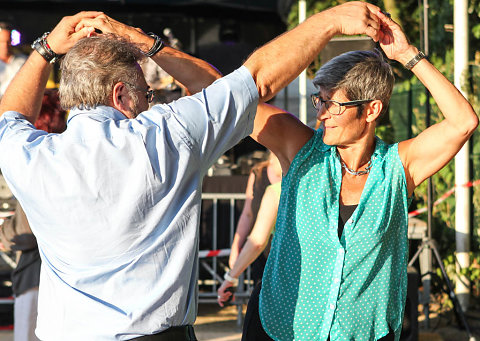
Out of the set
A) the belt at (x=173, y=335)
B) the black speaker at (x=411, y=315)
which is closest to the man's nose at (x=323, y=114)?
the belt at (x=173, y=335)

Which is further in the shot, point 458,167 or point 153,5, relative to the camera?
point 153,5

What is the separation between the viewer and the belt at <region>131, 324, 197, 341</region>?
6.26 ft

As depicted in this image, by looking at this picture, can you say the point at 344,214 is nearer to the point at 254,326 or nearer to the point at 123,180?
the point at 254,326

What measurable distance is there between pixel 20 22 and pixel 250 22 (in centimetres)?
379

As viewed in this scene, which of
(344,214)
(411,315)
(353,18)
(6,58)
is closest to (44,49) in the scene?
(353,18)

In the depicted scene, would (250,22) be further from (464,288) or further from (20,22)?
(464,288)

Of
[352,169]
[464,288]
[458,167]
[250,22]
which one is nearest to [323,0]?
[250,22]

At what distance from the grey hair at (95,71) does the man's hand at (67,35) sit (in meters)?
0.15

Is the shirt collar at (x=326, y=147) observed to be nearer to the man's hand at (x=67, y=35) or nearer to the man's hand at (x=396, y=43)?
the man's hand at (x=396, y=43)

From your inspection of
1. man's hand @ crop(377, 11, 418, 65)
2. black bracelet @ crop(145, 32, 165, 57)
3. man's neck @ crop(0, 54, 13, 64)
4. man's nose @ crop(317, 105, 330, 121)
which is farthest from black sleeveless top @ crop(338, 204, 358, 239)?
man's neck @ crop(0, 54, 13, 64)

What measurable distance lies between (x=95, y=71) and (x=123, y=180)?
323 millimetres

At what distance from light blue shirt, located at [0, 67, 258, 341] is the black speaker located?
132 inches

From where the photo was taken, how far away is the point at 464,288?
627cm

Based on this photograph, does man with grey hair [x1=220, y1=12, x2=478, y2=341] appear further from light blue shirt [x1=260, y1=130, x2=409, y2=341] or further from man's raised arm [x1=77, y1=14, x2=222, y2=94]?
man's raised arm [x1=77, y1=14, x2=222, y2=94]
